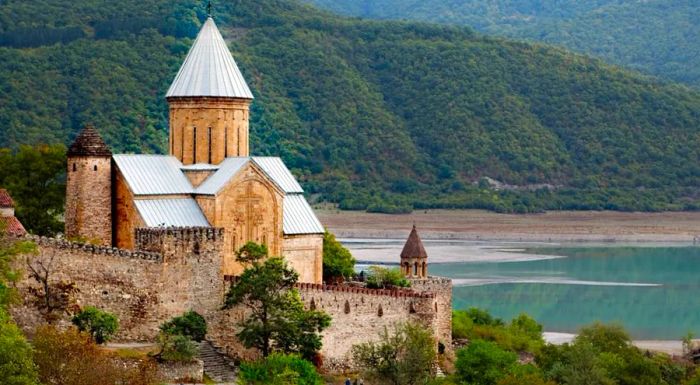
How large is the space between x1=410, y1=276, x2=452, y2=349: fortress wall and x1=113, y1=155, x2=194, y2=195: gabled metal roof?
6424 mm

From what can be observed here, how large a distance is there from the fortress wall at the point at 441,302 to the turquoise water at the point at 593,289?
1408 cm

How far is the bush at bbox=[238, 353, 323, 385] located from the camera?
100 feet

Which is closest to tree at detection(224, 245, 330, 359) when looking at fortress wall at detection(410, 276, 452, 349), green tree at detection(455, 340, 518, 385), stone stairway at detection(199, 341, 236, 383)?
stone stairway at detection(199, 341, 236, 383)

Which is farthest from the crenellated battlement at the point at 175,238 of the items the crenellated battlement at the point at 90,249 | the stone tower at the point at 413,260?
the stone tower at the point at 413,260

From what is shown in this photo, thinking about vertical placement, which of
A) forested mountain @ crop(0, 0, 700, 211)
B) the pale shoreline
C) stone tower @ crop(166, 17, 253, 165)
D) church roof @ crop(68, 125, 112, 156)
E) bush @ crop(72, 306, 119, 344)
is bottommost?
bush @ crop(72, 306, 119, 344)

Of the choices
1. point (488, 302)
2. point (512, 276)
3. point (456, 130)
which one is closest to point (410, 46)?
point (456, 130)

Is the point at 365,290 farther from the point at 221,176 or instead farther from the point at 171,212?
the point at 171,212

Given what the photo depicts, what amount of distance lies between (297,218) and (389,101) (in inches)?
3400

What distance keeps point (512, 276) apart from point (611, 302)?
8.21m

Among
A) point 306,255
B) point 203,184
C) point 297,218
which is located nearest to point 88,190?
point 203,184

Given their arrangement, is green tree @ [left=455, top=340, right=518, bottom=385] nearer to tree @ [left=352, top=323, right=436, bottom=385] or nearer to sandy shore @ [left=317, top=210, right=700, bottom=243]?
tree @ [left=352, top=323, right=436, bottom=385]

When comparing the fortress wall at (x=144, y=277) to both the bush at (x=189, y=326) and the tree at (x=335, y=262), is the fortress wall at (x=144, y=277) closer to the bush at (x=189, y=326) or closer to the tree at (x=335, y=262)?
the bush at (x=189, y=326)

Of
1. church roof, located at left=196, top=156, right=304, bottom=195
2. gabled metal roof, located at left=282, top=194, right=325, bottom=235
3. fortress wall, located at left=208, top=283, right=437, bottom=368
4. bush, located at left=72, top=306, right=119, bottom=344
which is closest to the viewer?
bush, located at left=72, top=306, right=119, bottom=344

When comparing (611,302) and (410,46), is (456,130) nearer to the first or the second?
(410,46)
